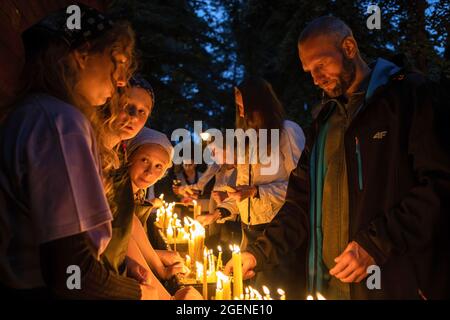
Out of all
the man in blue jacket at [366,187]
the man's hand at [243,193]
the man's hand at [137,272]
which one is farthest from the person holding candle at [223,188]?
Result: the man's hand at [137,272]

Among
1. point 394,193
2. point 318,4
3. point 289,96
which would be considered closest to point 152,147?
point 394,193

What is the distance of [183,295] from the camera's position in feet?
8.82

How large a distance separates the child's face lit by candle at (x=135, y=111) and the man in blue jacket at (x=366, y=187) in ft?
3.78

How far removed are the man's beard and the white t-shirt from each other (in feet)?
6.32

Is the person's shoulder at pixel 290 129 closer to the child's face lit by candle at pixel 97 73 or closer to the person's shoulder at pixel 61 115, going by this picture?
the child's face lit by candle at pixel 97 73

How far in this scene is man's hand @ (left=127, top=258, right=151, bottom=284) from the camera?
3094mm

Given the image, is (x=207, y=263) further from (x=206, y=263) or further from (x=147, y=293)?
(x=147, y=293)

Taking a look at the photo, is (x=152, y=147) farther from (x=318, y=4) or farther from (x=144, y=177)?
(x=318, y=4)

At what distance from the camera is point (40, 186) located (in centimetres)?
179

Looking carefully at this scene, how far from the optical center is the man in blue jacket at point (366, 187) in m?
2.72

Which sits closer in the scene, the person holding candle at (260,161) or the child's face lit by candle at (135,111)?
the child's face lit by candle at (135,111)

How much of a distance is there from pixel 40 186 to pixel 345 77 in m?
2.16

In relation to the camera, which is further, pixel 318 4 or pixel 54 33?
pixel 318 4

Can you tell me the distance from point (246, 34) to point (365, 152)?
16.6 metres
